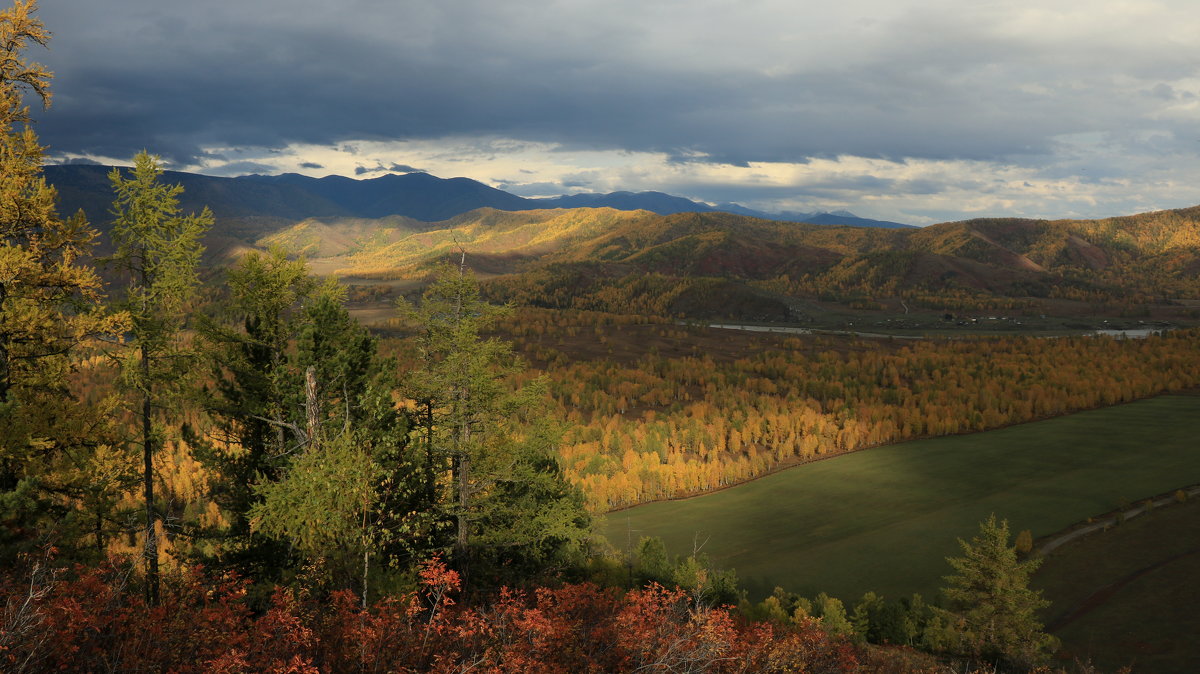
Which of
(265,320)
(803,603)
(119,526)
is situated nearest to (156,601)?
(119,526)

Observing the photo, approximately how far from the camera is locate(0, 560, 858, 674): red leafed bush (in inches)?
405

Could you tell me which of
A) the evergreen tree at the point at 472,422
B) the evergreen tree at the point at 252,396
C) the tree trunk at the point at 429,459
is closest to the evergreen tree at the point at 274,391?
the evergreen tree at the point at 252,396

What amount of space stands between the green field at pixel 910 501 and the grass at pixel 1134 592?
286 inches

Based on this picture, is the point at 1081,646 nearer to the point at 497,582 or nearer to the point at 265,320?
the point at 497,582

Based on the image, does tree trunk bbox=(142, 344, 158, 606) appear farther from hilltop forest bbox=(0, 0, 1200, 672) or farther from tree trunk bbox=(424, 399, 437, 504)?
tree trunk bbox=(424, 399, 437, 504)

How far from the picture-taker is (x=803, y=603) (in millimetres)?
61781

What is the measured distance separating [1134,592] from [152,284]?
93.5 metres

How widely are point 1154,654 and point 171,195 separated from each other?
82151 millimetres

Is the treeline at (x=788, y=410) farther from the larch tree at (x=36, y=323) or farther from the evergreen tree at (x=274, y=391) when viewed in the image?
the larch tree at (x=36, y=323)

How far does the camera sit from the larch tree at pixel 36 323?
16.7 meters

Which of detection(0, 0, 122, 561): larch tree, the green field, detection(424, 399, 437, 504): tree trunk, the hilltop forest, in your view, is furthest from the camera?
the green field

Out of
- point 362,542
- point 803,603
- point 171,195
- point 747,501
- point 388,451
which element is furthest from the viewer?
point 747,501

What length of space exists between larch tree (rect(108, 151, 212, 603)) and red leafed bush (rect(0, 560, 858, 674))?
5574 mm

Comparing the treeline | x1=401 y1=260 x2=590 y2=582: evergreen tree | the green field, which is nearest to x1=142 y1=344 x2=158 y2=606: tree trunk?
x1=401 y1=260 x2=590 y2=582: evergreen tree
